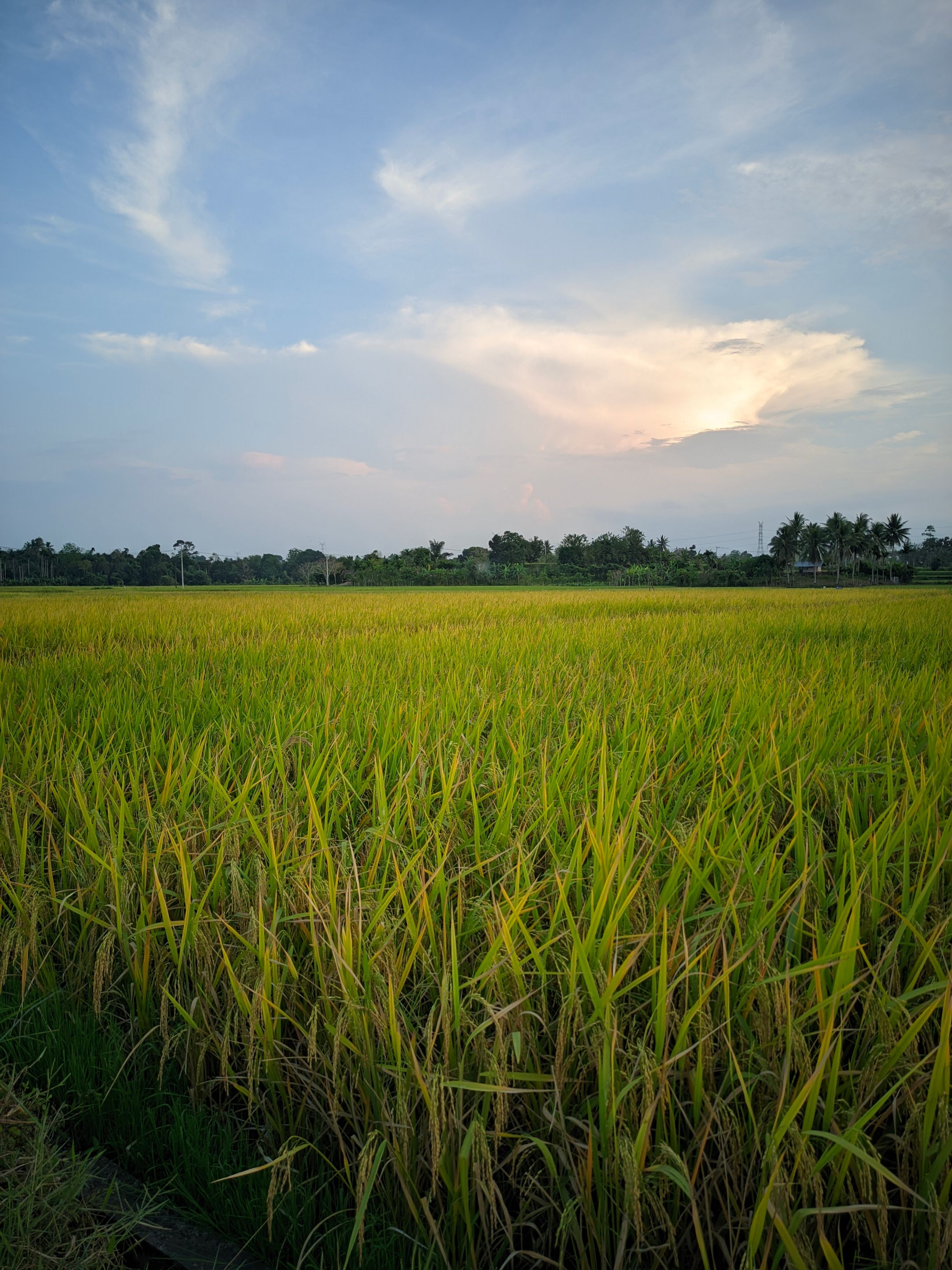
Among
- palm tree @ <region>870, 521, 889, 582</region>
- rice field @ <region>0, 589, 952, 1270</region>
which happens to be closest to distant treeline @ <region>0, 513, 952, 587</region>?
palm tree @ <region>870, 521, 889, 582</region>

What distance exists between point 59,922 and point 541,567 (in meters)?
62.7

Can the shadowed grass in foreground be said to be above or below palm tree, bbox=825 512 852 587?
below

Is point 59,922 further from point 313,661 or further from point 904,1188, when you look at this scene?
point 313,661

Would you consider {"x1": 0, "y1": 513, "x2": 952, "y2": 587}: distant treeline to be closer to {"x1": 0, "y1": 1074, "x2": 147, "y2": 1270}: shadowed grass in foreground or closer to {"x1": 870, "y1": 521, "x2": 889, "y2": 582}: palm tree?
{"x1": 870, "y1": 521, "x2": 889, "y2": 582}: palm tree

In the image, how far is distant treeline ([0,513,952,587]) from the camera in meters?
53.1

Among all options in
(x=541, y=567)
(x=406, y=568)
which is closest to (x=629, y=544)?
(x=541, y=567)

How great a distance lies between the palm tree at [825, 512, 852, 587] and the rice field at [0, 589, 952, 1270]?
63.7 meters

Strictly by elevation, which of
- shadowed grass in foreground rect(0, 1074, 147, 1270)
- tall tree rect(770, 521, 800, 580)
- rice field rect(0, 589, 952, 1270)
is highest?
tall tree rect(770, 521, 800, 580)

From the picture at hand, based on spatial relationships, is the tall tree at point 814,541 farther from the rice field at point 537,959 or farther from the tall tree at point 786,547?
the rice field at point 537,959

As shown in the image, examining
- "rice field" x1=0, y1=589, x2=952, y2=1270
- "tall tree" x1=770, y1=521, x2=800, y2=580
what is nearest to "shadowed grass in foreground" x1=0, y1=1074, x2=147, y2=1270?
"rice field" x1=0, y1=589, x2=952, y2=1270

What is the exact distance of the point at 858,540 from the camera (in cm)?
5700

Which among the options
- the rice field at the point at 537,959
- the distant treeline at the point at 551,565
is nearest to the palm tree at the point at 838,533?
the distant treeline at the point at 551,565

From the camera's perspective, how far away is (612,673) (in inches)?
147

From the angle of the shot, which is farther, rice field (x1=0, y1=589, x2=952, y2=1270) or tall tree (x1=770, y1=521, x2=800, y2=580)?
tall tree (x1=770, y1=521, x2=800, y2=580)
